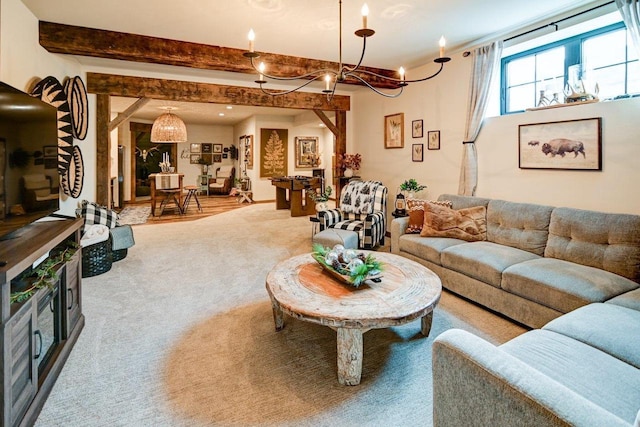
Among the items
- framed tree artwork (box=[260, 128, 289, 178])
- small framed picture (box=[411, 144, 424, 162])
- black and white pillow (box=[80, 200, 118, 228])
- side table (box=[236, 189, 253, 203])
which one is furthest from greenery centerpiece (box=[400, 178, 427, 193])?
side table (box=[236, 189, 253, 203])

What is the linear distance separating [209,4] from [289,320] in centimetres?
277

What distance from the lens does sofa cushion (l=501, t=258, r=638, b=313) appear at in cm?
220

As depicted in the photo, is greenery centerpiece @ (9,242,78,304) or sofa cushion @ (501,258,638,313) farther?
sofa cushion @ (501,258,638,313)

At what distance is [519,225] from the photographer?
10.7 feet

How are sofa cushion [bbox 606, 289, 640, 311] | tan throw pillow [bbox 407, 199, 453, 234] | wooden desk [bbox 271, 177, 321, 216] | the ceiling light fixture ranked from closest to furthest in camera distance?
sofa cushion [bbox 606, 289, 640, 311], tan throw pillow [bbox 407, 199, 453, 234], the ceiling light fixture, wooden desk [bbox 271, 177, 321, 216]

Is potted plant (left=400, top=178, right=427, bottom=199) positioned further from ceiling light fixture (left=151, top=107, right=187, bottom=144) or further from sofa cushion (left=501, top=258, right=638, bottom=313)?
ceiling light fixture (left=151, top=107, right=187, bottom=144)

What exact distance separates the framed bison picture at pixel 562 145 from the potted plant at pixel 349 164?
310 cm

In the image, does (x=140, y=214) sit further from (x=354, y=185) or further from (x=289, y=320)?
(x=289, y=320)

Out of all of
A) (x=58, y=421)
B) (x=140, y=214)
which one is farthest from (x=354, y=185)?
(x=140, y=214)

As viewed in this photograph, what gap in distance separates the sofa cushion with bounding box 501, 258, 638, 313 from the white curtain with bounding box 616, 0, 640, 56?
68.4 inches

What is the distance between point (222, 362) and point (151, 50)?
3436 mm

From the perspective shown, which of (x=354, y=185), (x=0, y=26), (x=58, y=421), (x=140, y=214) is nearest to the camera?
(x=58, y=421)

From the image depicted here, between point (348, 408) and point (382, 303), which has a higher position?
point (382, 303)

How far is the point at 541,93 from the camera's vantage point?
11.2 ft
